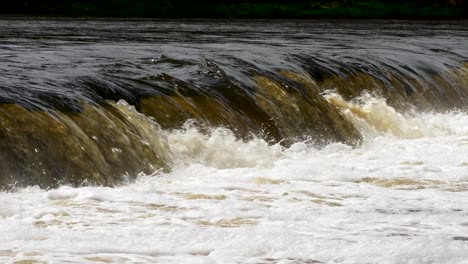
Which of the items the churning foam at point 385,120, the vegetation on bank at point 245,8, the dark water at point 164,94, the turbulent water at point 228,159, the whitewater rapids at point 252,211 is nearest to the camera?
the whitewater rapids at point 252,211

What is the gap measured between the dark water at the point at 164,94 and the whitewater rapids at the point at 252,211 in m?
0.46


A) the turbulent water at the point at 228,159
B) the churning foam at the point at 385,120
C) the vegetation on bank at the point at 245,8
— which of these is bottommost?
the vegetation on bank at the point at 245,8

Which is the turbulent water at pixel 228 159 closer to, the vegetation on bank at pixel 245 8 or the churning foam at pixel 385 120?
the churning foam at pixel 385 120

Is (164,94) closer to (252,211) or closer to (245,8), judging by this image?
(252,211)

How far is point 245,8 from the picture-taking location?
77.9 metres

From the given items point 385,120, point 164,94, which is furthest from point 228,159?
point 385,120

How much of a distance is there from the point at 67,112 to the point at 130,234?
4651 mm

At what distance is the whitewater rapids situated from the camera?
9422mm

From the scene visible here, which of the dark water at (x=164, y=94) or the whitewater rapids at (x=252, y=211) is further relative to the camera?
the dark water at (x=164, y=94)

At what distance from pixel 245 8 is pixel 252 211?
6748 centimetres

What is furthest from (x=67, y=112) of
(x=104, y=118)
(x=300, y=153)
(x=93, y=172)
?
(x=300, y=153)

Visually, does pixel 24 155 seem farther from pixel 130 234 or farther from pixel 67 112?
pixel 130 234

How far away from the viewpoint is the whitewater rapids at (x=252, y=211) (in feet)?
30.9

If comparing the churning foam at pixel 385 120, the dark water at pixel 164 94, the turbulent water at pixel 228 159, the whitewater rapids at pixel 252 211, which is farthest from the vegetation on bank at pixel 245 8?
the whitewater rapids at pixel 252 211
